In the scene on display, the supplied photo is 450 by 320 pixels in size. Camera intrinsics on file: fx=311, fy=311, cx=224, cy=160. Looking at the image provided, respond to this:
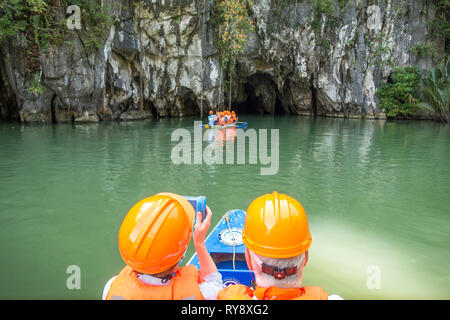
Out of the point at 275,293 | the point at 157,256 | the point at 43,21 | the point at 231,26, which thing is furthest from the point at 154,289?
the point at 231,26

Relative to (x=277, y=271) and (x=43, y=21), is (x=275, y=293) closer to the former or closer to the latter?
(x=277, y=271)

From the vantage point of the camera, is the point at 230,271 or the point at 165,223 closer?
the point at 165,223

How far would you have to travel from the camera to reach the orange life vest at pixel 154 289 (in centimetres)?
130

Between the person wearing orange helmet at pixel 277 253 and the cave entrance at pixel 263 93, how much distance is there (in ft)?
89.4

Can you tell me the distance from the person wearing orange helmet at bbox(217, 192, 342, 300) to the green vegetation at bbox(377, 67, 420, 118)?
2389cm

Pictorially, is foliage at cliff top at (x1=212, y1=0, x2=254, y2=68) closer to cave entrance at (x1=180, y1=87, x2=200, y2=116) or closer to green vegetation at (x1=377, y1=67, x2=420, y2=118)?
cave entrance at (x1=180, y1=87, x2=200, y2=116)

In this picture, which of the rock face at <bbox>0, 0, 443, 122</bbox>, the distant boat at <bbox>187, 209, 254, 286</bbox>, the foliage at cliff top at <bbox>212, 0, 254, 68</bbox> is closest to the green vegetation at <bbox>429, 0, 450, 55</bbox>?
the rock face at <bbox>0, 0, 443, 122</bbox>

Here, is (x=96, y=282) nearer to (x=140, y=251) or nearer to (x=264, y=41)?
(x=140, y=251)

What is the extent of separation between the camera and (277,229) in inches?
53.7

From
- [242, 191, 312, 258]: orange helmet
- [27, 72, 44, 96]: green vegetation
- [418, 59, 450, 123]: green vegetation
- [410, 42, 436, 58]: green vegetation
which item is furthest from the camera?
[410, 42, 436, 58]: green vegetation

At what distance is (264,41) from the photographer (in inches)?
955

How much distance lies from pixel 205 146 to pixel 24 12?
11.4m

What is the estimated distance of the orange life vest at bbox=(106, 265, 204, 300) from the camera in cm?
130
